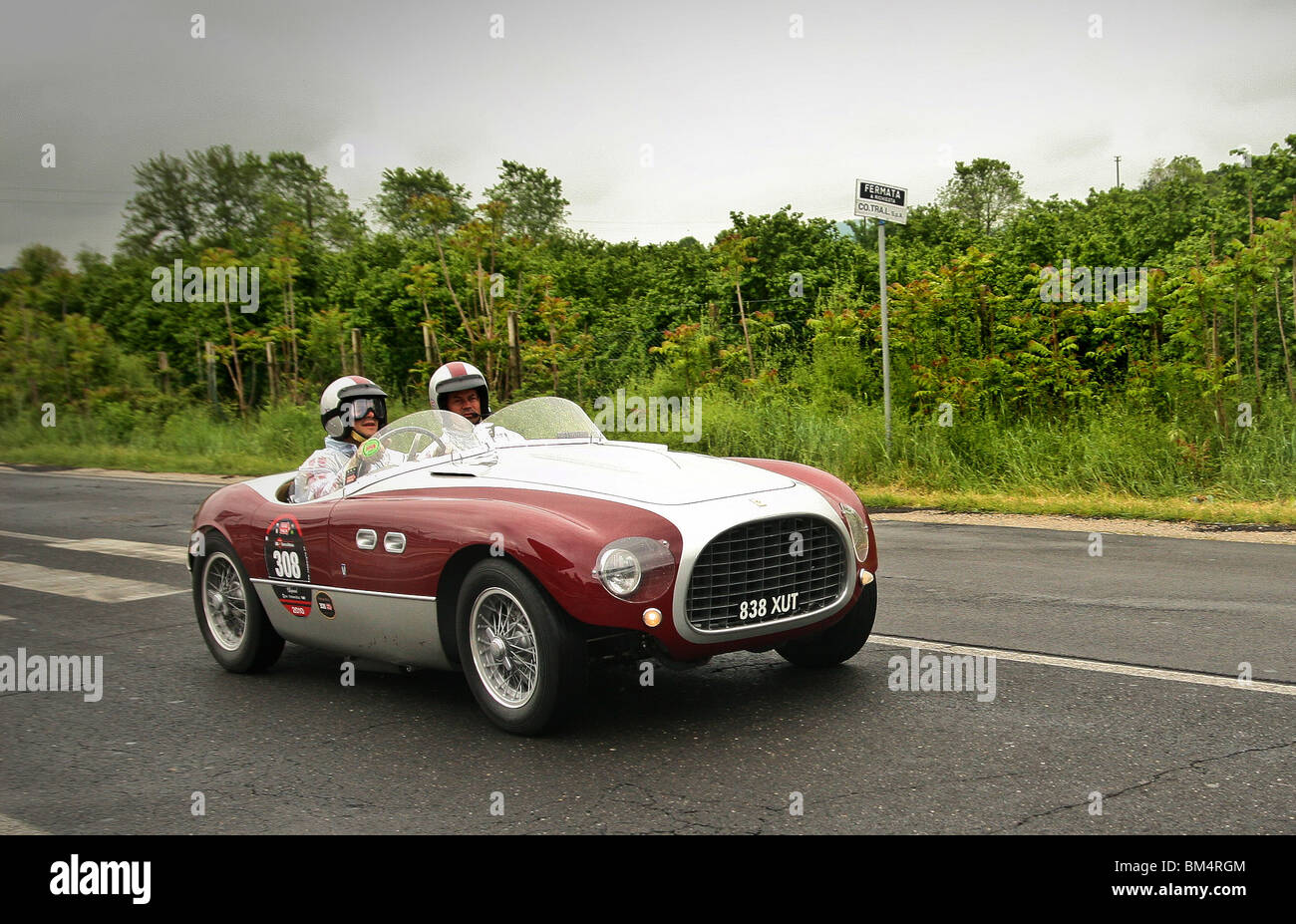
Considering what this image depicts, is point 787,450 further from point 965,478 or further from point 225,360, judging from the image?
point 225,360

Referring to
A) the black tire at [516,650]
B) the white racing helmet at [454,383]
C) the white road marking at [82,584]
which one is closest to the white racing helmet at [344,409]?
the white racing helmet at [454,383]

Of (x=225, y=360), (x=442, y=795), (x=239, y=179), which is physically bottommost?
(x=442, y=795)

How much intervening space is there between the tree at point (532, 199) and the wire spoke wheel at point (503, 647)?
6785 centimetres

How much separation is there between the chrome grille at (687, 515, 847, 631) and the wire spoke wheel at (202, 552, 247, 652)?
9.80 ft

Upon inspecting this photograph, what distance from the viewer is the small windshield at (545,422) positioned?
6133 millimetres

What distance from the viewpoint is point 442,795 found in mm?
4398

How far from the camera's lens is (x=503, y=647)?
505 centimetres

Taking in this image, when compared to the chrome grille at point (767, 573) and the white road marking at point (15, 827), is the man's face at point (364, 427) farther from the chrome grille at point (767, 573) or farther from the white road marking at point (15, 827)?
the white road marking at point (15, 827)

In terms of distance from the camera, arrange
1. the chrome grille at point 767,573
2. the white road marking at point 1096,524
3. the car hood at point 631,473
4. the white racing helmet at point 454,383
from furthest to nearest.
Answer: the white road marking at point 1096,524 < the white racing helmet at point 454,383 < the car hood at point 631,473 < the chrome grille at point 767,573

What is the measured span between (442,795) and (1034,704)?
264cm

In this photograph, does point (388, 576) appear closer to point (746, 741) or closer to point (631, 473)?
point (631, 473)

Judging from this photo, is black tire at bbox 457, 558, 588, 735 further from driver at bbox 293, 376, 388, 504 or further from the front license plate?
driver at bbox 293, 376, 388, 504

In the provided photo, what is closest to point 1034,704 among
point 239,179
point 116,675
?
point 116,675

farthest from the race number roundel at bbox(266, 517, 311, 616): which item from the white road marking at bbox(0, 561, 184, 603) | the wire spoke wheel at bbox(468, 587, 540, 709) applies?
the white road marking at bbox(0, 561, 184, 603)
